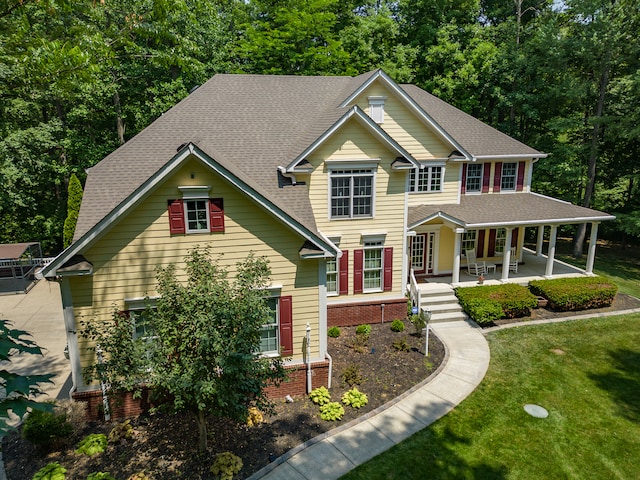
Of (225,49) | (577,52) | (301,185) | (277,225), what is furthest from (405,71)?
(277,225)

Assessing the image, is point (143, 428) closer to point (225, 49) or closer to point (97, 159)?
point (97, 159)

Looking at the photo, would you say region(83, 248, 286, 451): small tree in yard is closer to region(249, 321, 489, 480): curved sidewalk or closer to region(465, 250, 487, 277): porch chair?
region(249, 321, 489, 480): curved sidewalk

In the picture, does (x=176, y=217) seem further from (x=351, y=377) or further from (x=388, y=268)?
(x=388, y=268)

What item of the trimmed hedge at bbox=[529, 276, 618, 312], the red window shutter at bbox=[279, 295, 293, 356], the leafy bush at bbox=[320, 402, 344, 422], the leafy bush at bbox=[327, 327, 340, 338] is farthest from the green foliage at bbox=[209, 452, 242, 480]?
the trimmed hedge at bbox=[529, 276, 618, 312]

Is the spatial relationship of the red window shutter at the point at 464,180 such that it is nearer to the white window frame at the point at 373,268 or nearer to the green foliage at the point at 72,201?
the white window frame at the point at 373,268

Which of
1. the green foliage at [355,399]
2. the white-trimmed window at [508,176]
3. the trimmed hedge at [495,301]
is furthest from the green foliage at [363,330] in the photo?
Result: the white-trimmed window at [508,176]

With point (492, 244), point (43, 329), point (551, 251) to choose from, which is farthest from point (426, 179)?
point (43, 329)
